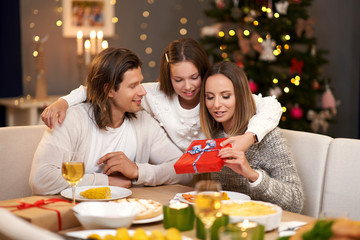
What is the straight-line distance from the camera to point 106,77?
2422 millimetres

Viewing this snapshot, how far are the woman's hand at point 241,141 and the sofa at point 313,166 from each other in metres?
0.36

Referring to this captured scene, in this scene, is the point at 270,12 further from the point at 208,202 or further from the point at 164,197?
the point at 208,202

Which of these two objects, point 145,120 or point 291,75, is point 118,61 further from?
point 291,75

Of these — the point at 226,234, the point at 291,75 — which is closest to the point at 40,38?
the point at 291,75

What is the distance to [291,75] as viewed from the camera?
487cm

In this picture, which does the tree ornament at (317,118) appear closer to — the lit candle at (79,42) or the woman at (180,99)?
the lit candle at (79,42)

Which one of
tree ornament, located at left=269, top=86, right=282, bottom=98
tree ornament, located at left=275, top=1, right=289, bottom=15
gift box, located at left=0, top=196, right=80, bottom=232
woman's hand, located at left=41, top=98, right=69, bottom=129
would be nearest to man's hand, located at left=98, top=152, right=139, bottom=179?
woman's hand, located at left=41, top=98, right=69, bottom=129

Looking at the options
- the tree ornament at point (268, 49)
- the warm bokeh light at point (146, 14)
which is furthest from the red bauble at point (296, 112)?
the warm bokeh light at point (146, 14)

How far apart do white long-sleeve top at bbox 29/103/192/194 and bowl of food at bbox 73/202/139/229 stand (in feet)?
1.87

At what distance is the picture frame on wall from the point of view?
16.7ft

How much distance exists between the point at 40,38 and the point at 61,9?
0.36 m

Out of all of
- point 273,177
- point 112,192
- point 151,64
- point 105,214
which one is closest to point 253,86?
point 151,64

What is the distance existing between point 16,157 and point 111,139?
47cm

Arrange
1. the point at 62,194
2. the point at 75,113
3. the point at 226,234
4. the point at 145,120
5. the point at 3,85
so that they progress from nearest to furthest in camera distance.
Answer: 1. the point at 226,234
2. the point at 62,194
3. the point at 75,113
4. the point at 145,120
5. the point at 3,85
